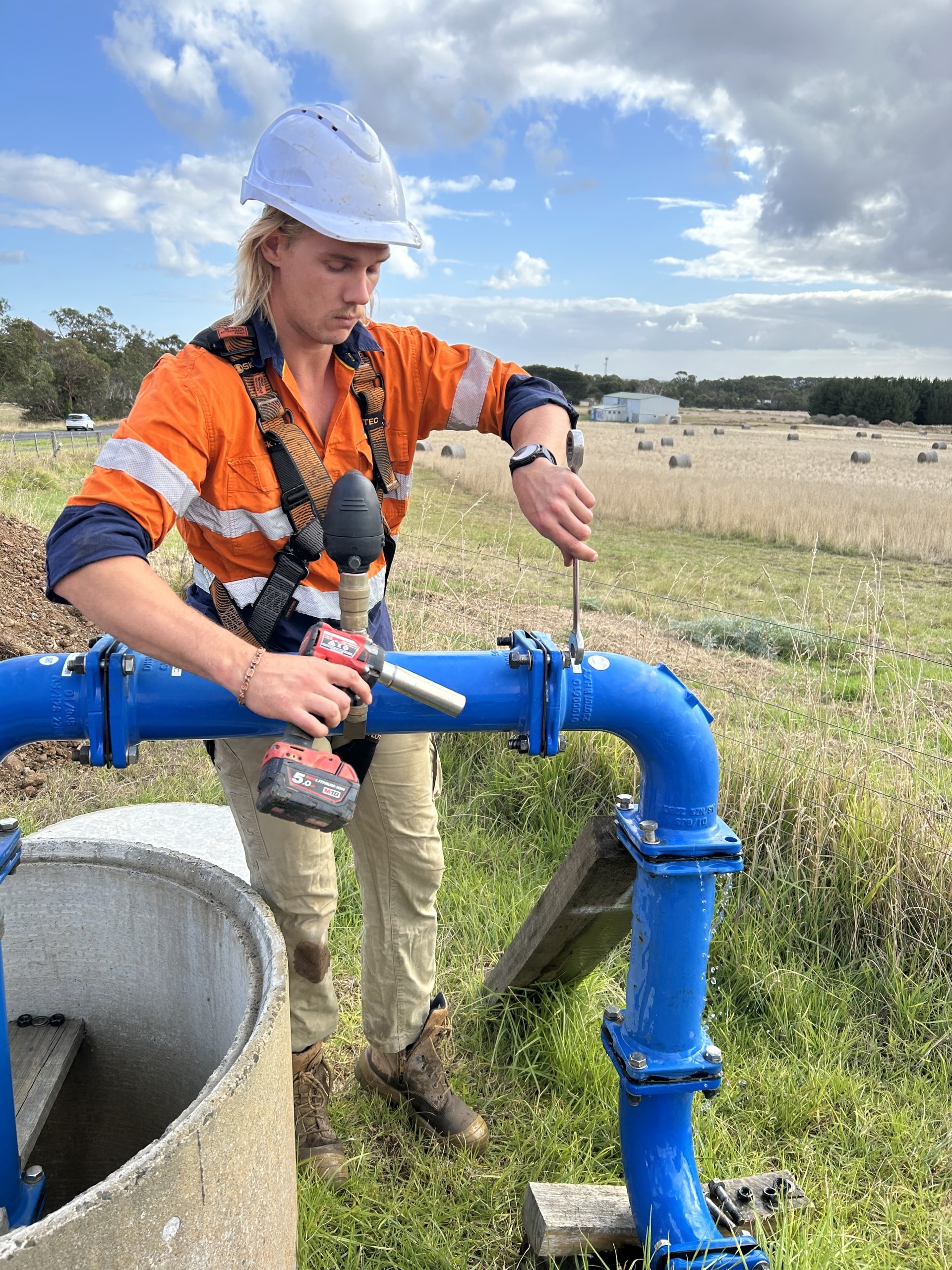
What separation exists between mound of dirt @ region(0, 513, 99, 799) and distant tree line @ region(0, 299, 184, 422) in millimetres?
31737

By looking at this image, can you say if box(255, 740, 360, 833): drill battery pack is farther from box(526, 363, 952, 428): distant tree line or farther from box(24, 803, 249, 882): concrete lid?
box(526, 363, 952, 428): distant tree line

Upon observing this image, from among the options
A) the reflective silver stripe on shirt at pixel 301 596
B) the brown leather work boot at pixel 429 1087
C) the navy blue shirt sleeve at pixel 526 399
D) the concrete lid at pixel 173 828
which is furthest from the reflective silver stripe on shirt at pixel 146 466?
the concrete lid at pixel 173 828

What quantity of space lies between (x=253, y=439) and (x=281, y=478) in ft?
0.31

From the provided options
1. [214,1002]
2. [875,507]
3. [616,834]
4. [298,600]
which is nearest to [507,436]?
[298,600]

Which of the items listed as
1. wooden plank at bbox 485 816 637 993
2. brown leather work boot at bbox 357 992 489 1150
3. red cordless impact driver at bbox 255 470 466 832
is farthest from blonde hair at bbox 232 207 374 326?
brown leather work boot at bbox 357 992 489 1150

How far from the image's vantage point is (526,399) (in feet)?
6.94

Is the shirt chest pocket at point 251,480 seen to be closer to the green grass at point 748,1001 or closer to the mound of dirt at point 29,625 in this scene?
the green grass at point 748,1001

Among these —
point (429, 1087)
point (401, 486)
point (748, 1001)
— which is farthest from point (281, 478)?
point (748, 1001)

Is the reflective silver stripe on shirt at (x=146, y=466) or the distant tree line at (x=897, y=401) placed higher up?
the distant tree line at (x=897, y=401)

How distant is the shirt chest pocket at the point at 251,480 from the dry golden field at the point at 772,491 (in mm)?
5466

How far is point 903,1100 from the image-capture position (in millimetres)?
2459

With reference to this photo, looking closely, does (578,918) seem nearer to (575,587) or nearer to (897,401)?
(575,587)

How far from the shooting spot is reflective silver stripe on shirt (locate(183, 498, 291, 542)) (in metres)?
1.86

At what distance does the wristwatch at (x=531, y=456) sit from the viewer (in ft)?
6.00
